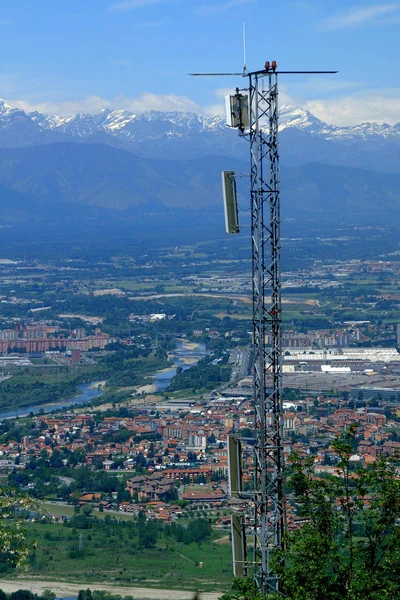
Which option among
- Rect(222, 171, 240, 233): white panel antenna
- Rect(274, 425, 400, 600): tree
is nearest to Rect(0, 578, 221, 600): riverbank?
Rect(274, 425, 400, 600): tree

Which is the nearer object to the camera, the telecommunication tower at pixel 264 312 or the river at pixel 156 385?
the telecommunication tower at pixel 264 312

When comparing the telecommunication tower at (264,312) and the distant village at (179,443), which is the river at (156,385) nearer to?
the distant village at (179,443)

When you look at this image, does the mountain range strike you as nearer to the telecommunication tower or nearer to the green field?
the green field

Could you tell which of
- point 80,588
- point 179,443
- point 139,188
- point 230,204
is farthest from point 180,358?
point 139,188

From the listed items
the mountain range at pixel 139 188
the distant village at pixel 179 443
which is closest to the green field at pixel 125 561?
the distant village at pixel 179 443

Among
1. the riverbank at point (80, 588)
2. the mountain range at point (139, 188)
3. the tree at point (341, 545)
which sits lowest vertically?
the riverbank at point (80, 588)

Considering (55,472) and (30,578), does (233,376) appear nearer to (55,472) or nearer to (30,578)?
(55,472)

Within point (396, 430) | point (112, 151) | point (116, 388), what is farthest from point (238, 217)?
point (112, 151)
